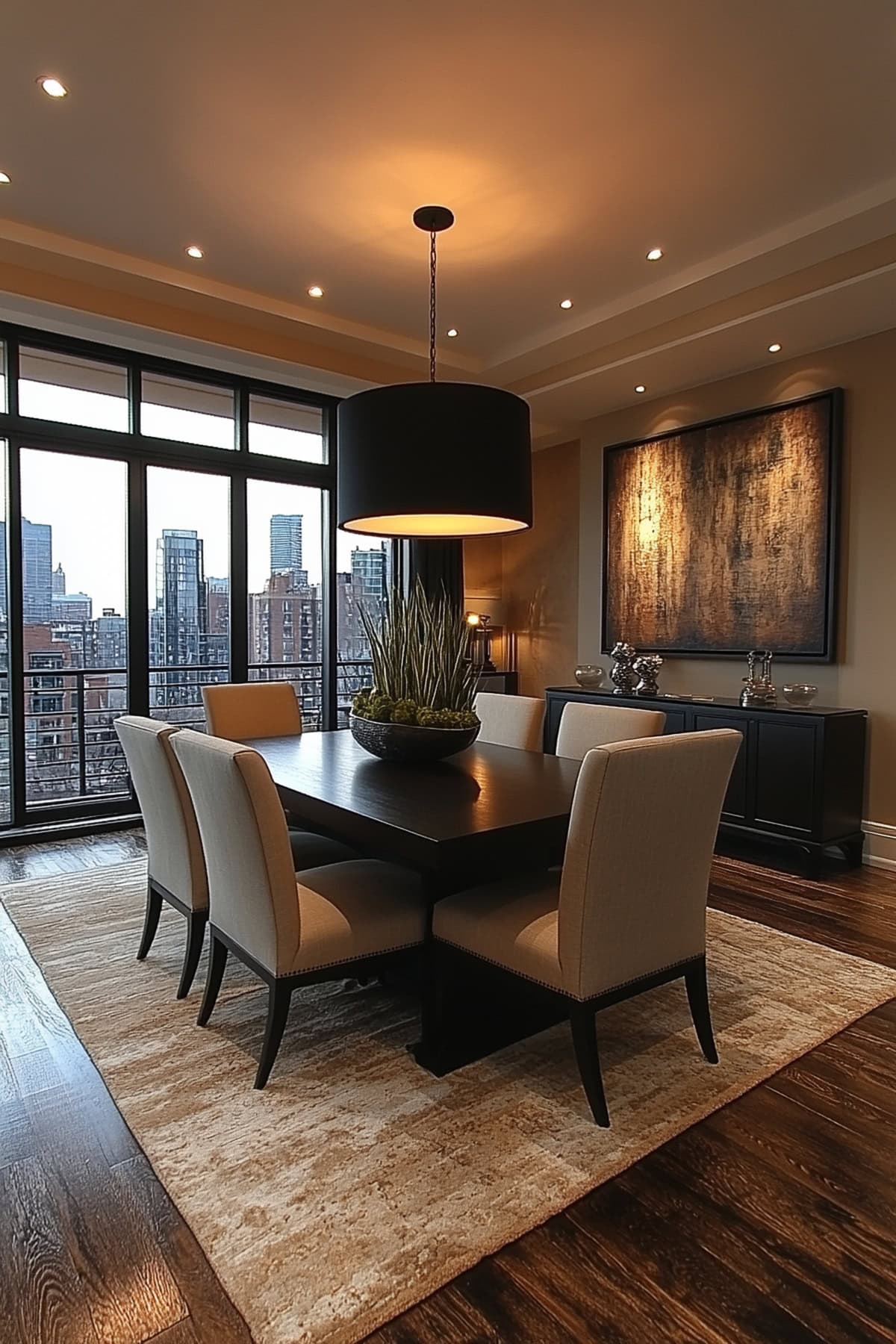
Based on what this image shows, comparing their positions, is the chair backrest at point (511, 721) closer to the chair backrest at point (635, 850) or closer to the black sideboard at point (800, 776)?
the black sideboard at point (800, 776)

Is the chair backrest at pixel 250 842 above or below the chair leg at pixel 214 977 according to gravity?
above

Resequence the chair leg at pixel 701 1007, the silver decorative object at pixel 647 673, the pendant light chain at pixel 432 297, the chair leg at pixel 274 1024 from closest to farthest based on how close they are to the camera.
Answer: the chair leg at pixel 274 1024 < the chair leg at pixel 701 1007 < the pendant light chain at pixel 432 297 < the silver decorative object at pixel 647 673

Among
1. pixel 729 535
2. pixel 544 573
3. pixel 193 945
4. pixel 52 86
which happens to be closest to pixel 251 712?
pixel 193 945

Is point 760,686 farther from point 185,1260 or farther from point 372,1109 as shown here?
point 185,1260

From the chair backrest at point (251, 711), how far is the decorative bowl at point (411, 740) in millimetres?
979

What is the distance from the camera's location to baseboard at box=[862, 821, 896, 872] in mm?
4320

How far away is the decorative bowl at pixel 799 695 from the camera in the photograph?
174 inches

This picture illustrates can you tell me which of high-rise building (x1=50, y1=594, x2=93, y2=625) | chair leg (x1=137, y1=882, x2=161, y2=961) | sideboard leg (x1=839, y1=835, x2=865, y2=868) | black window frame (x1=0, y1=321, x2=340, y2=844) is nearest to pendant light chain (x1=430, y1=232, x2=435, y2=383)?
black window frame (x1=0, y1=321, x2=340, y2=844)

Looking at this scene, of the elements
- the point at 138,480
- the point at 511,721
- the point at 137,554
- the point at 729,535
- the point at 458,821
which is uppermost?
the point at 138,480

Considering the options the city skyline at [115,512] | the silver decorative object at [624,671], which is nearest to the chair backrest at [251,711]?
the city skyline at [115,512]

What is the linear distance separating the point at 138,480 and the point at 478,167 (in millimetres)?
2881

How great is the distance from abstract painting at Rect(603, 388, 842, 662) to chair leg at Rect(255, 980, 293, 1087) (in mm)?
3674

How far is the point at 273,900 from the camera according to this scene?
6.83 feet

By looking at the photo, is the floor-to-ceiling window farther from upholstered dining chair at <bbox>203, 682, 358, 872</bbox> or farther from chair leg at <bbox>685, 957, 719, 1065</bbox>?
chair leg at <bbox>685, 957, 719, 1065</bbox>
